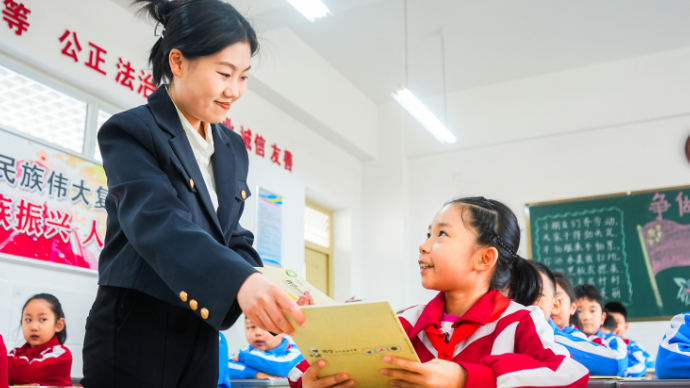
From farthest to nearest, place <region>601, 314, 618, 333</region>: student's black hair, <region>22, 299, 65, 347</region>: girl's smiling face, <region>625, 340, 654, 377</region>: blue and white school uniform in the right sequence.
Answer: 1. <region>601, 314, 618, 333</region>: student's black hair
2. <region>625, 340, 654, 377</region>: blue and white school uniform
3. <region>22, 299, 65, 347</region>: girl's smiling face

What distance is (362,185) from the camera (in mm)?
6879

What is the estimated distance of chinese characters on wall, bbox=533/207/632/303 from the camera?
5.61 m

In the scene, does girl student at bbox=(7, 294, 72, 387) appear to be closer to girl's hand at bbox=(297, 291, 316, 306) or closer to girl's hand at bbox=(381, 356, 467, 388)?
girl's hand at bbox=(297, 291, 316, 306)

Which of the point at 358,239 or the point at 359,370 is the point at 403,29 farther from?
the point at 359,370

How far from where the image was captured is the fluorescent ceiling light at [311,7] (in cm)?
325

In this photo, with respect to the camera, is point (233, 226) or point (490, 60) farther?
point (490, 60)

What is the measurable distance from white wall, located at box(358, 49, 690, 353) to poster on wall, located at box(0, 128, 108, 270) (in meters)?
3.54

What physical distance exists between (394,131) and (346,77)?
2.90ft

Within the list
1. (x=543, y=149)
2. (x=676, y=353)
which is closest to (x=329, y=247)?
(x=543, y=149)

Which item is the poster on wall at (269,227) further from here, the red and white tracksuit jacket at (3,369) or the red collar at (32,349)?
the red and white tracksuit jacket at (3,369)

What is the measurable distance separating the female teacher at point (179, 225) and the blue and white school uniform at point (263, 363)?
8.67ft

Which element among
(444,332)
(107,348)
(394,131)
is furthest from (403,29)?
(107,348)

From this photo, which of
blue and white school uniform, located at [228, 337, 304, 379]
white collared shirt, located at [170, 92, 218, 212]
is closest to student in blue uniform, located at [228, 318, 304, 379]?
blue and white school uniform, located at [228, 337, 304, 379]

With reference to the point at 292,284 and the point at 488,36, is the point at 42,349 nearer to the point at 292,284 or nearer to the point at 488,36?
the point at 292,284
